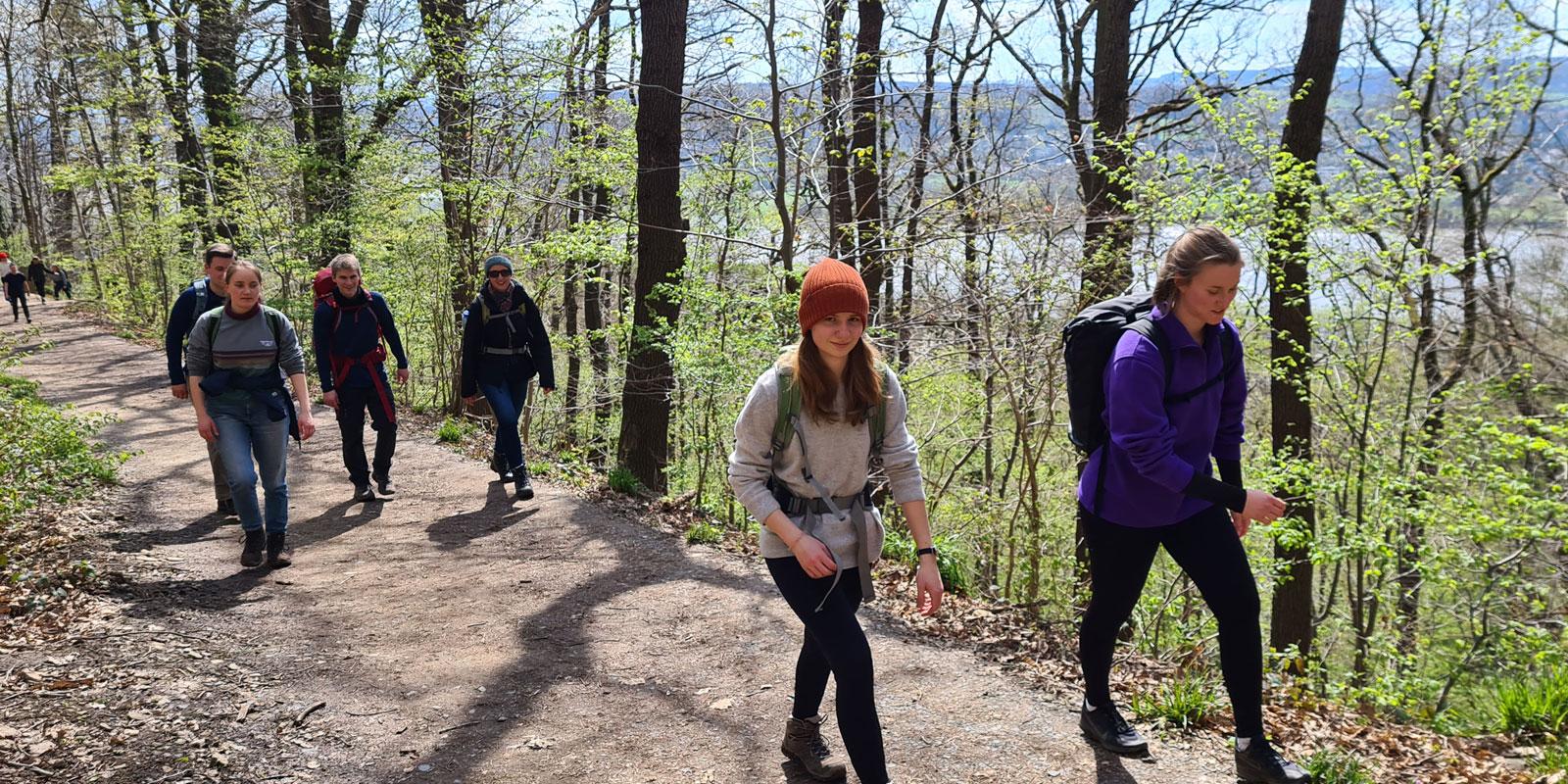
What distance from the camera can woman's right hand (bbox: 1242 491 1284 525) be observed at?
290 cm

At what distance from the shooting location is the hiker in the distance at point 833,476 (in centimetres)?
278

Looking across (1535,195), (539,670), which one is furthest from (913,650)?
(1535,195)

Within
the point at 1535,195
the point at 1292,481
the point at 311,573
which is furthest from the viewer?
the point at 1535,195

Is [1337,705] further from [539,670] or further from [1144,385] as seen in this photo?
[539,670]

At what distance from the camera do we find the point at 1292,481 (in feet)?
24.9

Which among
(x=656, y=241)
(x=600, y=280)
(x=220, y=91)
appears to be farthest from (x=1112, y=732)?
(x=220, y=91)

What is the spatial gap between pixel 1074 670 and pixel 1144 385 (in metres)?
2.13

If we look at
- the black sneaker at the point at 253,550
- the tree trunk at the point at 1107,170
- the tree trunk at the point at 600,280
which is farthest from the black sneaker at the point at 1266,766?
the tree trunk at the point at 600,280

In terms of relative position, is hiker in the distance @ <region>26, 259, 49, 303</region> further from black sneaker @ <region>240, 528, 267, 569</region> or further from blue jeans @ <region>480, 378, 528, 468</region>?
black sneaker @ <region>240, 528, 267, 569</region>

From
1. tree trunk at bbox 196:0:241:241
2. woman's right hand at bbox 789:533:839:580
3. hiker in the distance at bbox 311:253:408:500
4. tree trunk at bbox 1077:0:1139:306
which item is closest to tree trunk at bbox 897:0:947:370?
tree trunk at bbox 1077:0:1139:306

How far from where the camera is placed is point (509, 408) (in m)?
7.52

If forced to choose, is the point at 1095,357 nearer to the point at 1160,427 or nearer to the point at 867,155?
the point at 1160,427

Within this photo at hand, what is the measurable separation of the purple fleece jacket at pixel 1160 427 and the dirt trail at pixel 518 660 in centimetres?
110

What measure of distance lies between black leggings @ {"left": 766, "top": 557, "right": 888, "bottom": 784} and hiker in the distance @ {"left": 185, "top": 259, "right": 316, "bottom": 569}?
407cm
